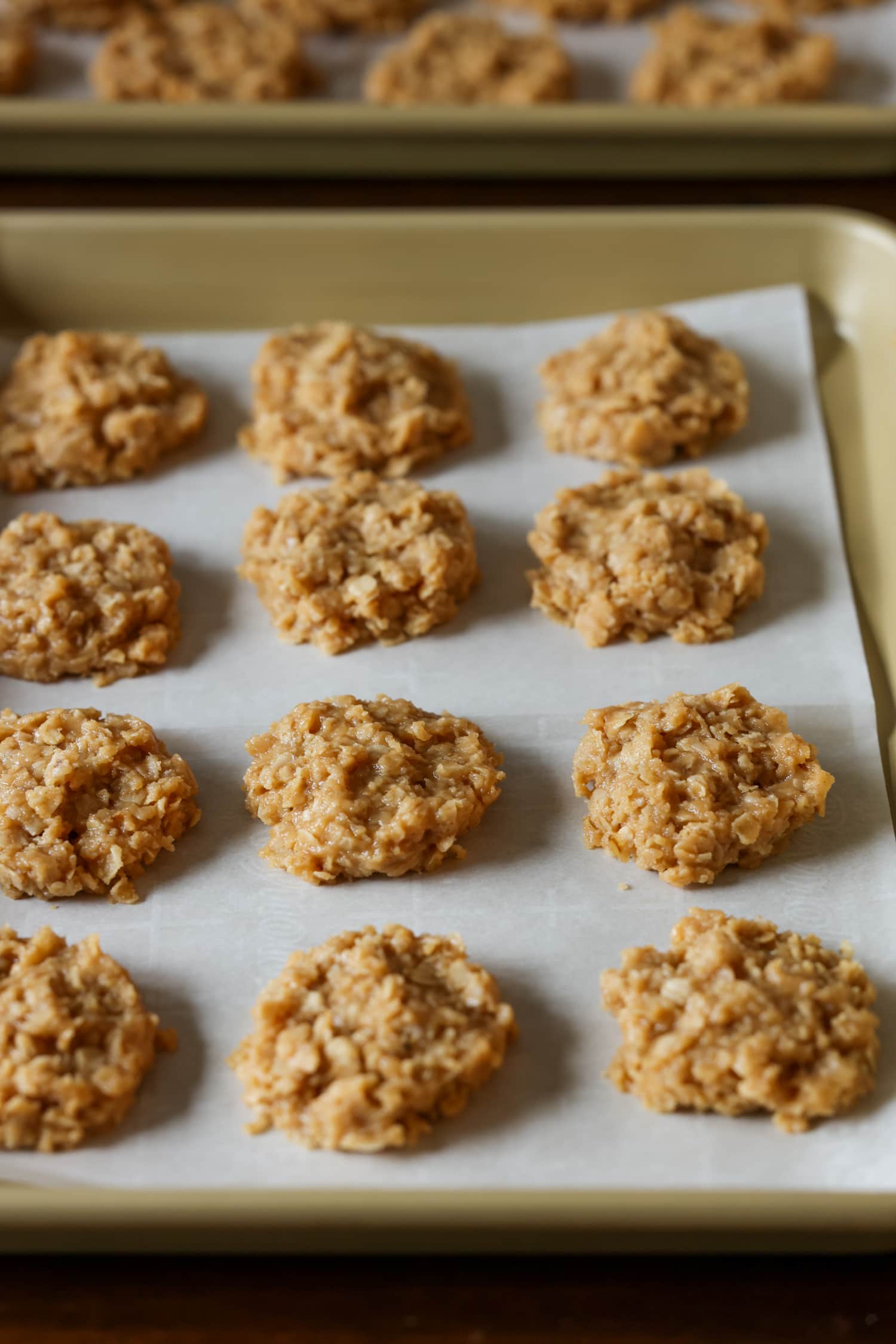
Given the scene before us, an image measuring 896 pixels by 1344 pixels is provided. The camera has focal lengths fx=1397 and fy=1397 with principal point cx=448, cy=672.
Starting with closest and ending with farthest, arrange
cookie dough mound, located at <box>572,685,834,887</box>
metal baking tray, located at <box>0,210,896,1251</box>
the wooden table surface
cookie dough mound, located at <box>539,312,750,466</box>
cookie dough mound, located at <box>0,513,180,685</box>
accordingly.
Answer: the wooden table surface, cookie dough mound, located at <box>572,685,834,887</box>, cookie dough mound, located at <box>0,513,180,685</box>, cookie dough mound, located at <box>539,312,750,466</box>, metal baking tray, located at <box>0,210,896,1251</box>

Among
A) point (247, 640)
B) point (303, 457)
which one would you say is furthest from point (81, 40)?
point (247, 640)

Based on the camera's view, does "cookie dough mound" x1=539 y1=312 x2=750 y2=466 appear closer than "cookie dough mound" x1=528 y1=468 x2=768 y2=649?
No

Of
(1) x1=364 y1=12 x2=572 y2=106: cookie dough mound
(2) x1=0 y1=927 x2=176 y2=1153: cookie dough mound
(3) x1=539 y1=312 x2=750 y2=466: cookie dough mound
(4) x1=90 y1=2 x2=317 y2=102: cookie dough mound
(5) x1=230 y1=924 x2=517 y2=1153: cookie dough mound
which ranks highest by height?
(1) x1=364 y1=12 x2=572 y2=106: cookie dough mound

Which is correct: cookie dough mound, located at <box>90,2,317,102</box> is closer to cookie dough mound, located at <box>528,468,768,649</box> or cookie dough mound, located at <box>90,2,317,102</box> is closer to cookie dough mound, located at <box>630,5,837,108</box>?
cookie dough mound, located at <box>630,5,837,108</box>

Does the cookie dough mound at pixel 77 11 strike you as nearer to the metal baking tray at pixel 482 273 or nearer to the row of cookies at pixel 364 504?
the metal baking tray at pixel 482 273

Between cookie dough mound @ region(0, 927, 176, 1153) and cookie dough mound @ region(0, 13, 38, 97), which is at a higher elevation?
cookie dough mound @ region(0, 13, 38, 97)

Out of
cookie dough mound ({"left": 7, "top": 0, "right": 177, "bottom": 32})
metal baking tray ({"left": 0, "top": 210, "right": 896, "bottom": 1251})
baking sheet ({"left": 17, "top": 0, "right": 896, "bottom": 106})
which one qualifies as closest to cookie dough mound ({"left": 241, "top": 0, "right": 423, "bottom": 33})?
baking sheet ({"left": 17, "top": 0, "right": 896, "bottom": 106})
